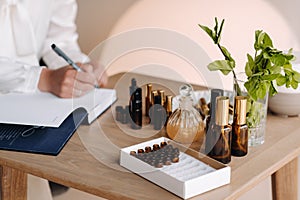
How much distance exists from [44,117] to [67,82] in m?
0.20

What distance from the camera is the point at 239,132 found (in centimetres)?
119

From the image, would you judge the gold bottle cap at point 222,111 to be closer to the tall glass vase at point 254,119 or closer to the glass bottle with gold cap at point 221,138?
the glass bottle with gold cap at point 221,138

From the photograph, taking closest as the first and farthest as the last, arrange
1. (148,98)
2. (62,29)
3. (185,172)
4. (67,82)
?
(185,172), (148,98), (67,82), (62,29)

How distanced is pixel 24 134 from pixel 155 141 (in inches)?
12.4

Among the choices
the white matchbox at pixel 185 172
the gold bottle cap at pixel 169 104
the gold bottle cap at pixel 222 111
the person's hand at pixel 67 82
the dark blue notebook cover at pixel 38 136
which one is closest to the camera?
the white matchbox at pixel 185 172

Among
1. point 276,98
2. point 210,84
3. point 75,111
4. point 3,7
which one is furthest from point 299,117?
point 3,7

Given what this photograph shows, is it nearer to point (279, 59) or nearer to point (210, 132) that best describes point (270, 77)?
point (279, 59)

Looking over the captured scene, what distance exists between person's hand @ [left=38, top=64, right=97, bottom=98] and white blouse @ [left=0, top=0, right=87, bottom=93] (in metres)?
0.03

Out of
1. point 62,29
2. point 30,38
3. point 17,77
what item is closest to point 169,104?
point 17,77

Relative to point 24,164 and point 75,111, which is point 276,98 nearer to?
point 75,111

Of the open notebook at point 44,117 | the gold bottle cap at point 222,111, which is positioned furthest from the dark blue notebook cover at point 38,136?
the gold bottle cap at point 222,111

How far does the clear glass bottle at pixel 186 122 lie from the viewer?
125 cm

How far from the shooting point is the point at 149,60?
190 cm

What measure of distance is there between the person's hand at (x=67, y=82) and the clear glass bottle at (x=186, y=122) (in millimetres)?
384
